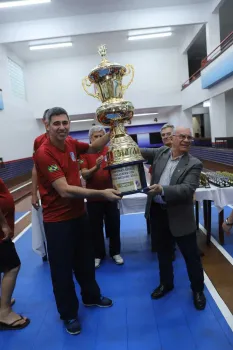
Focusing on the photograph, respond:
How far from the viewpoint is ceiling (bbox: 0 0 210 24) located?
746cm

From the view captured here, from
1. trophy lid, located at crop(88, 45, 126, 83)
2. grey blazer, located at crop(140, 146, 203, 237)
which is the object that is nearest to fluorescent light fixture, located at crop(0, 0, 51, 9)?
trophy lid, located at crop(88, 45, 126, 83)

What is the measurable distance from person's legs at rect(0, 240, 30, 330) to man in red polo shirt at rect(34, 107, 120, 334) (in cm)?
37

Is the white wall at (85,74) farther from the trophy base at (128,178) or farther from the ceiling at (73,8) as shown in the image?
the trophy base at (128,178)

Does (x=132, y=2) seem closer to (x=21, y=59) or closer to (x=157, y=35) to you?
(x=157, y=35)

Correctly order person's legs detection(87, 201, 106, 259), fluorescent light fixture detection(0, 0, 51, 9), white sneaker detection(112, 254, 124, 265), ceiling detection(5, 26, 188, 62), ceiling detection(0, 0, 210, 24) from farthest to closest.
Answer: ceiling detection(5, 26, 188, 62) → ceiling detection(0, 0, 210, 24) → fluorescent light fixture detection(0, 0, 51, 9) → white sneaker detection(112, 254, 124, 265) → person's legs detection(87, 201, 106, 259)

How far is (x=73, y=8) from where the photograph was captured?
775 centimetres

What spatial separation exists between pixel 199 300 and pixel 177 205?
2.51 ft

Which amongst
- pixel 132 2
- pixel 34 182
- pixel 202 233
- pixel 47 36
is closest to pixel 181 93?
pixel 132 2

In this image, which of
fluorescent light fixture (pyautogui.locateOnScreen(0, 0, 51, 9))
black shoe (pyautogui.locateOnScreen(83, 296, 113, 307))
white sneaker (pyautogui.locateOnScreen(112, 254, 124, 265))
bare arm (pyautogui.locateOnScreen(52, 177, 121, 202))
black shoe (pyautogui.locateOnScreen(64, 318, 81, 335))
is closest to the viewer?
bare arm (pyautogui.locateOnScreen(52, 177, 121, 202))

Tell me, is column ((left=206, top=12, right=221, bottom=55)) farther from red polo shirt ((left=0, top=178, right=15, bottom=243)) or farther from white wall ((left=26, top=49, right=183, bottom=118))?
red polo shirt ((left=0, top=178, right=15, bottom=243))

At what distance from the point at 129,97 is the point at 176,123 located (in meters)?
2.78

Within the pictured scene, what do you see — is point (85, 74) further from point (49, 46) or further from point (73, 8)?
point (73, 8)

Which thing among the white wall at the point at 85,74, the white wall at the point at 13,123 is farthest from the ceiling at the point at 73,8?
the white wall at the point at 85,74

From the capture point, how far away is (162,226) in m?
2.05
